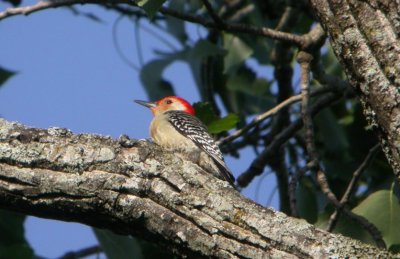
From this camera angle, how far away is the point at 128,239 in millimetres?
5676

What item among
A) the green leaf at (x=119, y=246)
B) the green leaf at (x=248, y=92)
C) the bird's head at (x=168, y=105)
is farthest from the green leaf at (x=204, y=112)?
the bird's head at (x=168, y=105)

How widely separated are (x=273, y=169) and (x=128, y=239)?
85.4 inches

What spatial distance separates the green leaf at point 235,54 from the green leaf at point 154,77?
1.69 ft

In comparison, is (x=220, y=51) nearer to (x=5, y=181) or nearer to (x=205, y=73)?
(x=205, y=73)

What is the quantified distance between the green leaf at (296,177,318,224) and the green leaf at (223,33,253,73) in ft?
5.10

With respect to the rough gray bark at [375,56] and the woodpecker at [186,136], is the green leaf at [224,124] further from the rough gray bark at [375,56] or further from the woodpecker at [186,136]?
the rough gray bark at [375,56]

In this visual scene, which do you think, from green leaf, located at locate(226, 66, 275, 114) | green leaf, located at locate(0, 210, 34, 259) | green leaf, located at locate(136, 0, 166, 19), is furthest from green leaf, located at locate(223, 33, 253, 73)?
green leaf, located at locate(136, 0, 166, 19)

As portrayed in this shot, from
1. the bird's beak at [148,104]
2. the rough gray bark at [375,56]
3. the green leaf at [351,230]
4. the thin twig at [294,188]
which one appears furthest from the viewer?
the bird's beak at [148,104]

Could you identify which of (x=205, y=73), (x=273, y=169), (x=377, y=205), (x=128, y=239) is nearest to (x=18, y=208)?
(x=128, y=239)

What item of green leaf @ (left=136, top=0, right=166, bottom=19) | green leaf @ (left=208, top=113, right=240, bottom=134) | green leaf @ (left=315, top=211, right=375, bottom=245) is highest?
green leaf @ (left=208, top=113, right=240, bottom=134)

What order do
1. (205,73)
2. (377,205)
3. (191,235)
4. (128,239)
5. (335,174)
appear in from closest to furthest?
1. (191,235)
2. (377,205)
3. (128,239)
4. (335,174)
5. (205,73)

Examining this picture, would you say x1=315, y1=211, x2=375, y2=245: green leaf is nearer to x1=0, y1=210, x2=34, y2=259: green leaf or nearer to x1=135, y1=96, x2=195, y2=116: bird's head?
x1=0, y1=210, x2=34, y2=259: green leaf

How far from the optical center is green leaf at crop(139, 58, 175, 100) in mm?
7785

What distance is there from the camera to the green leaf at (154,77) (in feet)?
25.5
